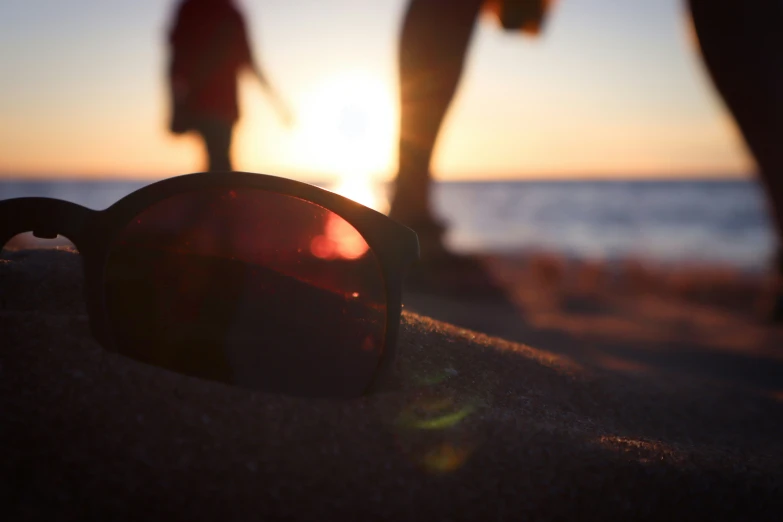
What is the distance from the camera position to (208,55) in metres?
4.12

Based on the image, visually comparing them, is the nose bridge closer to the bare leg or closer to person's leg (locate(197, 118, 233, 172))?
the bare leg

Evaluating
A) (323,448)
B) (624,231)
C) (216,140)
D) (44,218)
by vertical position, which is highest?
(44,218)

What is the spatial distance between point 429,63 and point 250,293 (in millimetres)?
1863

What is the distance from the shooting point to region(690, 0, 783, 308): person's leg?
1846mm

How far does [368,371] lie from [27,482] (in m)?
0.51

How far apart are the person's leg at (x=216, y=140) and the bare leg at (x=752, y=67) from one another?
3.20 m

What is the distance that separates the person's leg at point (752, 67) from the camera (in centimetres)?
185

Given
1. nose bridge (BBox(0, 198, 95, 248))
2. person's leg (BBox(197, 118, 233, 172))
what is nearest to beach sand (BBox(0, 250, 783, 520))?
nose bridge (BBox(0, 198, 95, 248))

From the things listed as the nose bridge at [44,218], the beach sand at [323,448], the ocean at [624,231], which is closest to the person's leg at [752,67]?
the beach sand at [323,448]

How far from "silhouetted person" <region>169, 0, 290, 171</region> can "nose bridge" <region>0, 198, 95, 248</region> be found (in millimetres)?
3228

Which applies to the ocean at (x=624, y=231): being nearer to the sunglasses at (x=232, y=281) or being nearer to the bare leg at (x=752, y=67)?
the bare leg at (x=752, y=67)

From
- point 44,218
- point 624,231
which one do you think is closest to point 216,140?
point 44,218

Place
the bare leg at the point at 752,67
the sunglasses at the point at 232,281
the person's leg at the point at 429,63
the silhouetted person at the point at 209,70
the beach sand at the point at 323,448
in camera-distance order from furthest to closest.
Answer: the silhouetted person at the point at 209,70, the person's leg at the point at 429,63, the bare leg at the point at 752,67, the sunglasses at the point at 232,281, the beach sand at the point at 323,448

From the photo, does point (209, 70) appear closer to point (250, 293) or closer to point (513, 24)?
point (513, 24)
